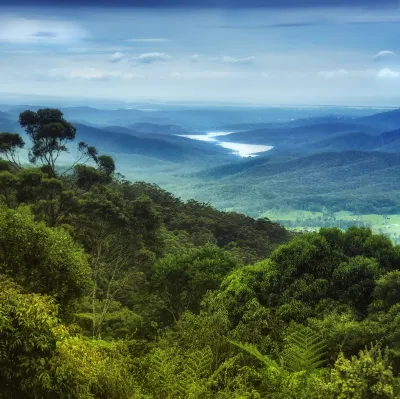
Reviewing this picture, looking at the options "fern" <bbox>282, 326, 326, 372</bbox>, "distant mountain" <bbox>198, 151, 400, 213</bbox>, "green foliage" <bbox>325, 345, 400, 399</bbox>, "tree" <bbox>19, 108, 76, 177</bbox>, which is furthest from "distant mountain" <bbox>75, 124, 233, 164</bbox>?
"green foliage" <bbox>325, 345, 400, 399</bbox>

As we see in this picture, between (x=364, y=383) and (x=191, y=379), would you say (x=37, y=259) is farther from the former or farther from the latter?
(x=364, y=383)

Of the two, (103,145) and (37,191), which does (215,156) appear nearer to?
(103,145)

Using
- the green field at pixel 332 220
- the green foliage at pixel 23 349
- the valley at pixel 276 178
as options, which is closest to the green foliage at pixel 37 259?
the green foliage at pixel 23 349

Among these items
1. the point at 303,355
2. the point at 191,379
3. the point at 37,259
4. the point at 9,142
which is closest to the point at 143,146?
the point at 9,142

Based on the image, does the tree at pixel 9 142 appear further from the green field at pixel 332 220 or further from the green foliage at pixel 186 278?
the green field at pixel 332 220

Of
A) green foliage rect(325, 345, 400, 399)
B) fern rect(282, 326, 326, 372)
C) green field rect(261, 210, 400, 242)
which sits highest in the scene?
green foliage rect(325, 345, 400, 399)

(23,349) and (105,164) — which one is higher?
(105,164)

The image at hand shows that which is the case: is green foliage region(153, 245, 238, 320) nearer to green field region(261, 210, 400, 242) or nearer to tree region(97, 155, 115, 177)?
tree region(97, 155, 115, 177)
